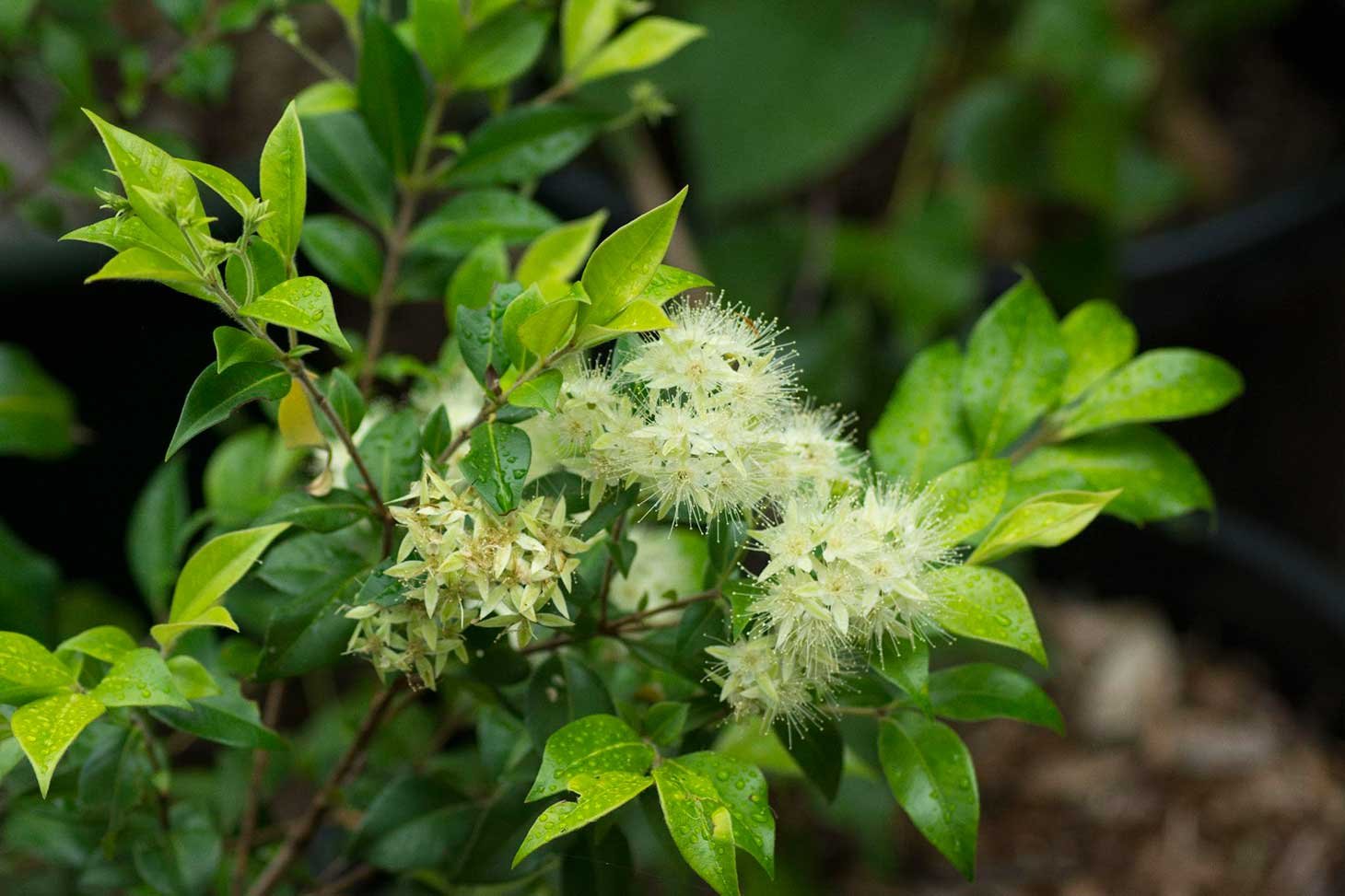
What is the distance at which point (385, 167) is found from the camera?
25.7 inches

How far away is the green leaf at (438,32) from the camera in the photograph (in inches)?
22.4

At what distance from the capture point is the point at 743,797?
418 millimetres

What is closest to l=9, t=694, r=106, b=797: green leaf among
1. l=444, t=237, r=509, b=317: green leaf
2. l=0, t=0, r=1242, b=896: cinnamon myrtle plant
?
l=0, t=0, r=1242, b=896: cinnamon myrtle plant

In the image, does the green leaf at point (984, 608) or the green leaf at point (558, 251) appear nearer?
the green leaf at point (984, 608)

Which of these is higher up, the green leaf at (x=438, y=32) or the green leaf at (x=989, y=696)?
the green leaf at (x=438, y=32)

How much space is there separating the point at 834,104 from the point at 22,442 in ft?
3.16

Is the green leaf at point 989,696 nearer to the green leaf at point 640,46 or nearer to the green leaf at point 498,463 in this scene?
the green leaf at point 498,463

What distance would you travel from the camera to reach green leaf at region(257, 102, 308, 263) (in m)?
0.40

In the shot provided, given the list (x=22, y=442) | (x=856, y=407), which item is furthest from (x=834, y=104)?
(x=22, y=442)

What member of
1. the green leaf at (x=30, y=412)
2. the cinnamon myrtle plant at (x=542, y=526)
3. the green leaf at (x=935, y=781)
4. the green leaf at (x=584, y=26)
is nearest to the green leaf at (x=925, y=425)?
the cinnamon myrtle plant at (x=542, y=526)

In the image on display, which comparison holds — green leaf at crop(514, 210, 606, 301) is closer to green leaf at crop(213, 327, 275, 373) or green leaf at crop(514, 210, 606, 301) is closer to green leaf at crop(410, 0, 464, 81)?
green leaf at crop(410, 0, 464, 81)

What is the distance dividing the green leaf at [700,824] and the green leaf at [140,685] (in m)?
0.17

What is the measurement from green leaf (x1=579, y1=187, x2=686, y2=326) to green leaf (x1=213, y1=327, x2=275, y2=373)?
11 centimetres

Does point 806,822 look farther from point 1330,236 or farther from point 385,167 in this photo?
point 1330,236
